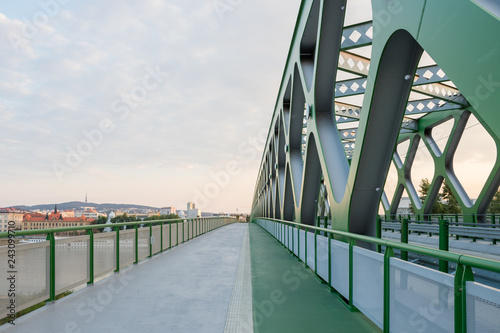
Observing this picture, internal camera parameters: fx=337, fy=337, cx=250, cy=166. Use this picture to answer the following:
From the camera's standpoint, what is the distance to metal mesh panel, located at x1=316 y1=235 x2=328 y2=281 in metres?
6.01

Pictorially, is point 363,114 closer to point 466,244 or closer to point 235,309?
point 235,309

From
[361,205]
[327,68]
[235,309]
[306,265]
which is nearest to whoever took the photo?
[235,309]

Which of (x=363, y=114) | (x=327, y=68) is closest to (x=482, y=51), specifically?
(x=363, y=114)

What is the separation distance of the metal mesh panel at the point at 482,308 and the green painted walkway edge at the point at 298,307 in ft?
6.10

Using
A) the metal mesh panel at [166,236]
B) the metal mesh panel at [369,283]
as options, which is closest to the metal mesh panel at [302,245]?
the metal mesh panel at [369,283]

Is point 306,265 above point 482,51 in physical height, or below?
below

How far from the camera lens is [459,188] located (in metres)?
23.1

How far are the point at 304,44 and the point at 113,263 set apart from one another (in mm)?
10587

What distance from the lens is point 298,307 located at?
15.8 feet

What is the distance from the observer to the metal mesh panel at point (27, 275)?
4.13m

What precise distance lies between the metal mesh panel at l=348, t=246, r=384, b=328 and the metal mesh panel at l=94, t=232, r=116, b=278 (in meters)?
4.80

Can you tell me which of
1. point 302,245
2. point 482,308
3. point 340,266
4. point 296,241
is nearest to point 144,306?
point 340,266

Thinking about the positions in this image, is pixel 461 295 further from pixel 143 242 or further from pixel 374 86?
pixel 143 242

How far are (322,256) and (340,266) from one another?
1.18m
